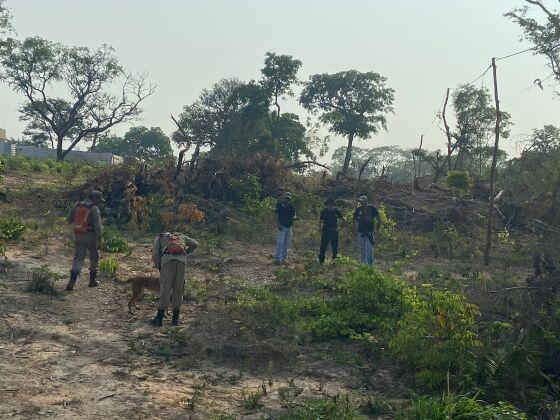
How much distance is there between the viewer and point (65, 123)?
40.1 meters

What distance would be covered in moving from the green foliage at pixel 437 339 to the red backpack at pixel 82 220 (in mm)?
5475

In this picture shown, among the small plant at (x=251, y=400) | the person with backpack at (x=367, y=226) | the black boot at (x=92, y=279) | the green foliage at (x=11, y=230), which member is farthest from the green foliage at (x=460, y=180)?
the small plant at (x=251, y=400)

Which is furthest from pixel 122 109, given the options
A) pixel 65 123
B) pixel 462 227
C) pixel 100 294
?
pixel 100 294

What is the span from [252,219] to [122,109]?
2674 cm

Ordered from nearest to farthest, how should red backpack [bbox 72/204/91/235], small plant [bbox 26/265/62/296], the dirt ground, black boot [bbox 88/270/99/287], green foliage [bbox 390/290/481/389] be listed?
the dirt ground
green foliage [bbox 390/290/481/389]
small plant [bbox 26/265/62/296]
red backpack [bbox 72/204/91/235]
black boot [bbox 88/270/99/287]

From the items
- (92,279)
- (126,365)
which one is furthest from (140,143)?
(126,365)

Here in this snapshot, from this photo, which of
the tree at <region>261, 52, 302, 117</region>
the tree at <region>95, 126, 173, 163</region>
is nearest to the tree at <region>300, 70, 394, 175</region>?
the tree at <region>261, 52, 302, 117</region>

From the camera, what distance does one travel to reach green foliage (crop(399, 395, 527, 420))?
4672 millimetres

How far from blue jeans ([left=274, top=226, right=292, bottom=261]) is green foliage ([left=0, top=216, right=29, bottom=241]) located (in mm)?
5789

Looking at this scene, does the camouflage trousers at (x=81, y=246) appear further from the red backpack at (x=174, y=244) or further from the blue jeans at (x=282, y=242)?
the blue jeans at (x=282, y=242)

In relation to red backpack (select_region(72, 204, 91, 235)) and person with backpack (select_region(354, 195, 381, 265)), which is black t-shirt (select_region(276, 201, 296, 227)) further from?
red backpack (select_region(72, 204, 91, 235))

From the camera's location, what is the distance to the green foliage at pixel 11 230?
1180 cm

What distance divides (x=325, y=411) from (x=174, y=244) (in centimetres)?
368

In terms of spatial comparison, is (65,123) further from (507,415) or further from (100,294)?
(507,415)
